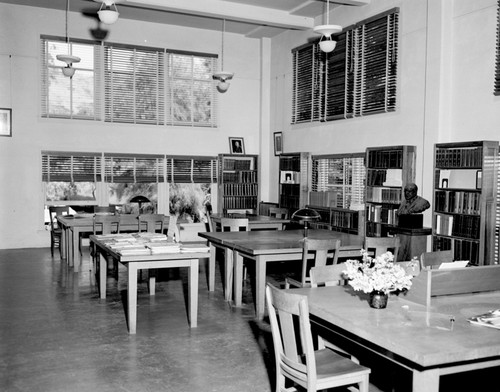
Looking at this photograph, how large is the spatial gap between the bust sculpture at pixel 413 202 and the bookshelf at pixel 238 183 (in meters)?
5.18

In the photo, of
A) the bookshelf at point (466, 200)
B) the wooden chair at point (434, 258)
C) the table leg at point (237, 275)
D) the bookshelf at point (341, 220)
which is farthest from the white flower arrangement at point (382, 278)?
the bookshelf at point (341, 220)

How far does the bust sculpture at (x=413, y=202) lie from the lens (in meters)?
7.17

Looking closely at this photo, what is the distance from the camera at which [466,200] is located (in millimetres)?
6629

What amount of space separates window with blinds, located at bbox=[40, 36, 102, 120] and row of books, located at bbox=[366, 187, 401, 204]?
590 cm

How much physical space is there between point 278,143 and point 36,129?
200 inches

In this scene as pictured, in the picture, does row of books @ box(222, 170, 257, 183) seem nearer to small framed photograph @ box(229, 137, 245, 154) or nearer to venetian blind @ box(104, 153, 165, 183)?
small framed photograph @ box(229, 137, 245, 154)

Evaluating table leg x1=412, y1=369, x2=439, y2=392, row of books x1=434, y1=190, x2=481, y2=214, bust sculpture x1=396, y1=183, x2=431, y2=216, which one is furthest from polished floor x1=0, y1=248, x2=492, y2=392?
row of books x1=434, y1=190, x2=481, y2=214

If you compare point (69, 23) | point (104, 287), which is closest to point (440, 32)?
point (104, 287)

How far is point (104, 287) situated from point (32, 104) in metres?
5.63

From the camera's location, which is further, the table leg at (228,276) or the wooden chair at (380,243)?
the table leg at (228,276)

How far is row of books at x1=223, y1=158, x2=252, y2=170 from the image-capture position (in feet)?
39.0

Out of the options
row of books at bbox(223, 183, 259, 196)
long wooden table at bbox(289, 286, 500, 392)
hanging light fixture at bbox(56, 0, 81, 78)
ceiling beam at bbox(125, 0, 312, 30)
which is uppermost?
ceiling beam at bbox(125, 0, 312, 30)

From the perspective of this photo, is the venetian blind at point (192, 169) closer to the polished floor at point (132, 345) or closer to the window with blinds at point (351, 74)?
the window with blinds at point (351, 74)

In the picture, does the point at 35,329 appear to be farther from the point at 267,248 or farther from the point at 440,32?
the point at 440,32
